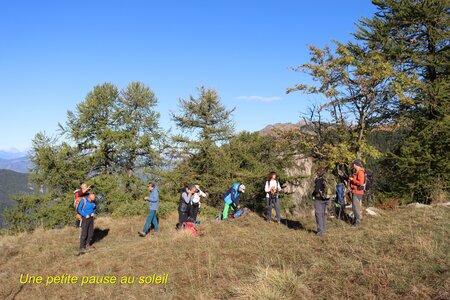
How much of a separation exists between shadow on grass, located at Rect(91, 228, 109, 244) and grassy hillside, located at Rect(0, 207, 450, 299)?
1.37 m

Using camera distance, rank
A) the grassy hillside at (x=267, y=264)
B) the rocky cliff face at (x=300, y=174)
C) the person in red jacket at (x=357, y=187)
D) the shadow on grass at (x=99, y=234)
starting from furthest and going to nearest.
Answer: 1. the rocky cliff face at (x=300, y=174)
2. the shadow on grass at (x=99, y=234)
3. the person in red jacket at (x=357, y=187)
4. the grassy hillside at (x=267, y=264)

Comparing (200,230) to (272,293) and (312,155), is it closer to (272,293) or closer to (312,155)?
(312,155)

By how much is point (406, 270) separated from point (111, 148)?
2536 cm

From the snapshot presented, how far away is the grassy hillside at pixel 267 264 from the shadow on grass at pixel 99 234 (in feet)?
4.51

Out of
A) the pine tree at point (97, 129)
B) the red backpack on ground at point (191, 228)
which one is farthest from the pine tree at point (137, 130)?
the red backpack on ground at point (191, 228)

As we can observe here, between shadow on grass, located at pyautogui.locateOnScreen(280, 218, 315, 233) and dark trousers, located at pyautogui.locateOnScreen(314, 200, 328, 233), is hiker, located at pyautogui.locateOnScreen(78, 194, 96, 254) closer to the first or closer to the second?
shadow on grass, located at pyautogui.locateOnScreen(280, 218, 315, 233)

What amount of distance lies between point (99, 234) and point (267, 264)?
9.39 metres

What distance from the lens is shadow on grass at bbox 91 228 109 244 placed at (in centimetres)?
1258

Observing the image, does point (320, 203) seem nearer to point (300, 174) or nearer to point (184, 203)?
point (184, 203)

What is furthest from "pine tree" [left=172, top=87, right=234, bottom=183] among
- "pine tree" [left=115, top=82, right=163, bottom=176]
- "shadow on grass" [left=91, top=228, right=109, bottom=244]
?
"shadow on grass" [left=91, top=228, right=109, bottom=244]

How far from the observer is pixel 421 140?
15.4 meters

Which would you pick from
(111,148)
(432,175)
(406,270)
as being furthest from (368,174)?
(111,148)

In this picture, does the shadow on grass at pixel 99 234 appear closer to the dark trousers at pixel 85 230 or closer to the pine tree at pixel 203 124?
the dark trousers at pixel 85 230

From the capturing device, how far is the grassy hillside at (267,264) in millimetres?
4809
